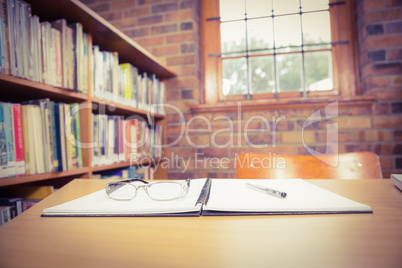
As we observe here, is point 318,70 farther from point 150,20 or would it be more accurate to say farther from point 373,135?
point 150,20

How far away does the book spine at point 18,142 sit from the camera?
2.88ft

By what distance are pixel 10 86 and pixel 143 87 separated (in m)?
0.90

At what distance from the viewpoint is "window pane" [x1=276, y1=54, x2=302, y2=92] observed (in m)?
1.92

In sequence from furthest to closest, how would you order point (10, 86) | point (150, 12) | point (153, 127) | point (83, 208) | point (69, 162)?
point (150, 12) < point (153, 127) < point (69, 162) < point (10, 86) < point (83, 208)

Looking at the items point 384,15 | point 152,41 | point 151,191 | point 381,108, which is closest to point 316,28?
point 384,15

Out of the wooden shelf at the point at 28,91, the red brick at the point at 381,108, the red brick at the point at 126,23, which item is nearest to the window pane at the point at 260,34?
the red brick at the point at 381,108

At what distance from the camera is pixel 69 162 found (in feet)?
3.57

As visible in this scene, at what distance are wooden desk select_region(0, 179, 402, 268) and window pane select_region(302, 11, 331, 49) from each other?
182 cm

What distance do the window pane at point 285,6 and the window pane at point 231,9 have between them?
0.27 m

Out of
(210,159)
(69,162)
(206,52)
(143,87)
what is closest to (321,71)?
(206,52)

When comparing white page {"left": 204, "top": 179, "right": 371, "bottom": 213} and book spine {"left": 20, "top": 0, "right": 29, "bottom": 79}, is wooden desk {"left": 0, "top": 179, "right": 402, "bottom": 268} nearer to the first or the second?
white page {"left": 204, "top": 179, "right": 371, "bottom": 213}

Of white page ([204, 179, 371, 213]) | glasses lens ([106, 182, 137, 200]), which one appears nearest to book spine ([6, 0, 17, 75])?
glasses lens ([106, 182, 137, 200])

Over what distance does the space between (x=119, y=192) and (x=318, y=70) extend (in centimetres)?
190

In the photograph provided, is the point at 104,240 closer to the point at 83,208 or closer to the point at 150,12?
the point at 83,208
